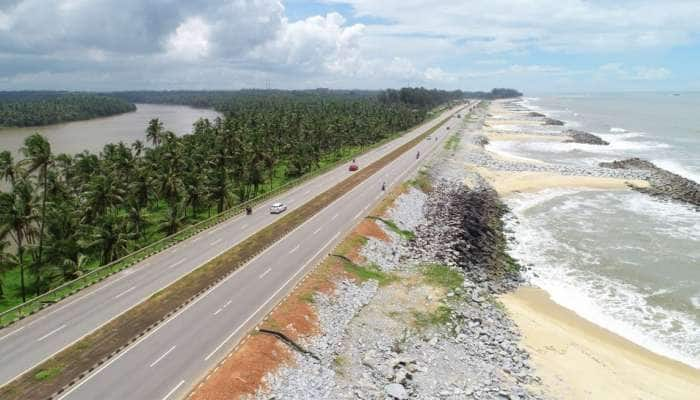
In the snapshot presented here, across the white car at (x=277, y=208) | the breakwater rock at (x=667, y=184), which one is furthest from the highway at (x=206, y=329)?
the breakwater rock at (x=667, y=184)

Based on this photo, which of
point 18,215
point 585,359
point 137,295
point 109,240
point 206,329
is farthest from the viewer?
point 109,240

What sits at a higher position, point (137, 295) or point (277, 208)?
point (277, 208)

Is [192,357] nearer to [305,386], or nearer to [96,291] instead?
[305,386]

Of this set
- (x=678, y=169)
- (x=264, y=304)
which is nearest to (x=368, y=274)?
(x=264, y=304)

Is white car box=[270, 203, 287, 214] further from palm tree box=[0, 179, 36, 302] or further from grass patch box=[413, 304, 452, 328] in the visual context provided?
grass patch box=[413, 304, 452, 328]

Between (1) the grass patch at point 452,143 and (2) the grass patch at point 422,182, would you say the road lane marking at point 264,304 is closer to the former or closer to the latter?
(2) the grass patch at point 422,182

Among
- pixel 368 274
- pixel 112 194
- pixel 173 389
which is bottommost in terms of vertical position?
pixel 173 389

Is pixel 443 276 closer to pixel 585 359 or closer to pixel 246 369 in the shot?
pixel 585 359

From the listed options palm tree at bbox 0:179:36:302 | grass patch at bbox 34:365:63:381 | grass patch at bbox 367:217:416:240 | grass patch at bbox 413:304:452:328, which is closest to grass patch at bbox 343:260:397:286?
grass patch at bbox 413:304:452:328
